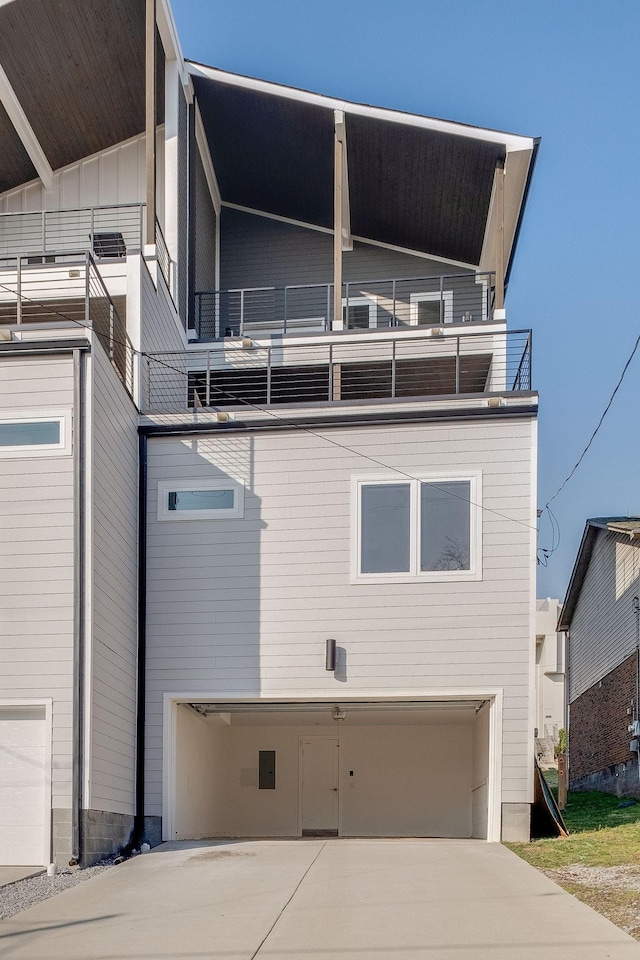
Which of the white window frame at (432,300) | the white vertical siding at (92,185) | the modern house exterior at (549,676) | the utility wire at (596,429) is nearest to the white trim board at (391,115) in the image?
the white vertical siding at (92,185)

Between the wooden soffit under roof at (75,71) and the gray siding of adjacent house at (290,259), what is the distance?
9.95ft

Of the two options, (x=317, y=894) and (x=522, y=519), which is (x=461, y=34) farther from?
(x=317, y=894)

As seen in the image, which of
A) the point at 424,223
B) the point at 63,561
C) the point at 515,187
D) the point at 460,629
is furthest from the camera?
the point at 424,223

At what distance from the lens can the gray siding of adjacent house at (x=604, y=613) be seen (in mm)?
Result: 16844

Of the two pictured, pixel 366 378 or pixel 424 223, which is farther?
pixel 424 223

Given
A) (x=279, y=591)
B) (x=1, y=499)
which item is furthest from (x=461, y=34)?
(x=1, y=499)

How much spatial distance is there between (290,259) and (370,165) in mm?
2579

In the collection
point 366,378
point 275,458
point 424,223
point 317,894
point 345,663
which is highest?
point 424,223

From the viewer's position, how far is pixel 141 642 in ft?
38.2

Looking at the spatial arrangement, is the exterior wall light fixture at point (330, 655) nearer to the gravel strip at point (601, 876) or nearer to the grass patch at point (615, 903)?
the gravel strip at point (601, 876)

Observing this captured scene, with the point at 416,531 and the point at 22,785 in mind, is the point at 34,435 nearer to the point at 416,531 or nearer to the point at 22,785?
the point at 22,785

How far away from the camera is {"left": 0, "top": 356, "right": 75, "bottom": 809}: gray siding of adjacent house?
31.0 ft

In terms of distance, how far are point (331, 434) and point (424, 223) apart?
8.60 metres

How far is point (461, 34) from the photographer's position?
12805 mm
